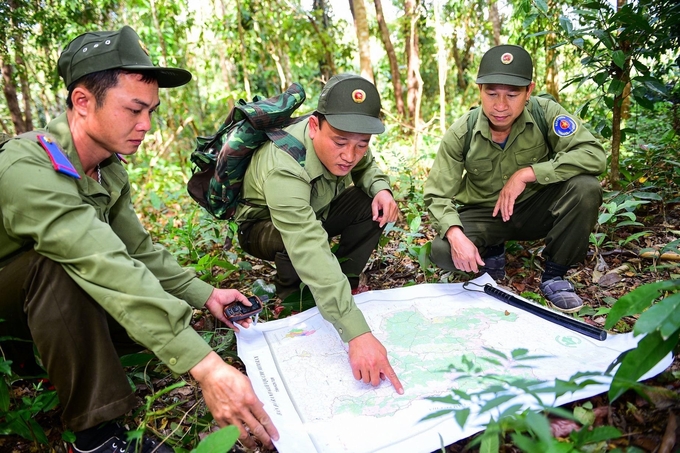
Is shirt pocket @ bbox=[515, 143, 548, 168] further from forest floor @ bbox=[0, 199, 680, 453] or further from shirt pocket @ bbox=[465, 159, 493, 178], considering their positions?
forest floor @ bbox=[0, 199, 680, 453]

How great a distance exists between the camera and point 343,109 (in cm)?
210

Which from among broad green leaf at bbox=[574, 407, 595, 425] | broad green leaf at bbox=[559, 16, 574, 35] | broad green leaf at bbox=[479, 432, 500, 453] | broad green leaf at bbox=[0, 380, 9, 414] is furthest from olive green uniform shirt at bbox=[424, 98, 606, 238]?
broad green leaf at bbox=[0, 380, 9, 414]

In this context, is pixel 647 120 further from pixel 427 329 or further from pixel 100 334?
pixel 100 334

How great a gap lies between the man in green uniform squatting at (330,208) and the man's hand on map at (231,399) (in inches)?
16.9

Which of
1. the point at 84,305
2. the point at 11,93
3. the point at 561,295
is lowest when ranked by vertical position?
the point at 561,295

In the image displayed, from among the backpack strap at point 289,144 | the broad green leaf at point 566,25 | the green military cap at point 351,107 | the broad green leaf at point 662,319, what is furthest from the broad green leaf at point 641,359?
the broad green leaf at point 566,25

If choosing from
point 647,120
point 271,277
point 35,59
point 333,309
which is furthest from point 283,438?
point 35,59

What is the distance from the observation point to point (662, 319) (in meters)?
0.99

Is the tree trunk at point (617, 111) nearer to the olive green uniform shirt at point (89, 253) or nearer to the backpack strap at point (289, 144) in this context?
the backpack strap at point (289, 144)

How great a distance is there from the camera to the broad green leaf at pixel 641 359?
109 cm

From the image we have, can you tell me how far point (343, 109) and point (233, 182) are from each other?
2.49 ft

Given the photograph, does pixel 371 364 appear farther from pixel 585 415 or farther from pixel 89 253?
pixel 89 253

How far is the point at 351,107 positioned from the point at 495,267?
1.43 m

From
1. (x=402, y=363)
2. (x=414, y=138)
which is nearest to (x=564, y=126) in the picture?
Answer: (x=402, y=363)
